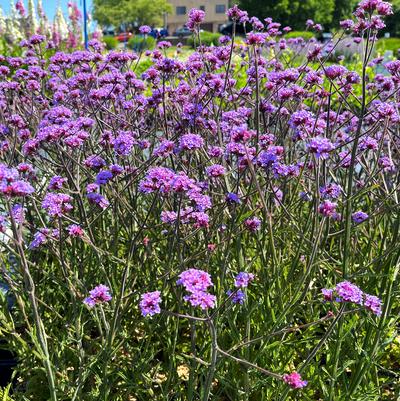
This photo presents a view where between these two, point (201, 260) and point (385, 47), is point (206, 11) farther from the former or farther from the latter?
point (201, 260)

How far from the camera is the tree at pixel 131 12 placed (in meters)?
56.6

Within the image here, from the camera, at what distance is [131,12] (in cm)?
5750

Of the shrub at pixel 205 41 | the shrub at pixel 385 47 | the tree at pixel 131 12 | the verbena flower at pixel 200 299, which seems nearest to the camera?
the verbena flower at pixel 200 299

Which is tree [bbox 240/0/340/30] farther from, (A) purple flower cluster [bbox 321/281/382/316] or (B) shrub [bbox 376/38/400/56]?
(A) purple flower cluster [bbox 321/281/382/316]

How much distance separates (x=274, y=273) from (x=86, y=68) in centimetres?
184

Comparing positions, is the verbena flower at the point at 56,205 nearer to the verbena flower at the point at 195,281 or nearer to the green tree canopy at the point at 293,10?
the verbena flower at the point at 195,281

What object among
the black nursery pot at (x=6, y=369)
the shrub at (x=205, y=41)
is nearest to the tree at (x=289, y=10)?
the shrub at (x=205, y=41)

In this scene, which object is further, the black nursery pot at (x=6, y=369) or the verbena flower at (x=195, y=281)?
the black nursery pot at (x=6, y=369)

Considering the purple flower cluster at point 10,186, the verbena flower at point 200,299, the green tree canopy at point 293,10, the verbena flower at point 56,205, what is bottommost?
the verbena flower at point 200,299

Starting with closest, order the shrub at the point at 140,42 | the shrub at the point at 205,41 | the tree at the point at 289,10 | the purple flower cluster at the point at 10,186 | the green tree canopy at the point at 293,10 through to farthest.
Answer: the purple flower cluster at the point at 10,186
the shrub at the point at 205,41
the shrub at the point at 140,42
the tree at the point at 289,10
the green tree canopy at the point at 293,10

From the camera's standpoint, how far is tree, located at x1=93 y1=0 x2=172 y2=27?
186ft

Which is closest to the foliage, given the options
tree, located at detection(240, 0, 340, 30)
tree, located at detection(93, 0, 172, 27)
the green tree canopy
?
the green tree canopy

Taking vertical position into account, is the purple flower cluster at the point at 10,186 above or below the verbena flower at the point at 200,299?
above

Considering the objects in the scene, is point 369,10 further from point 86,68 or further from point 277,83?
point 86,68
